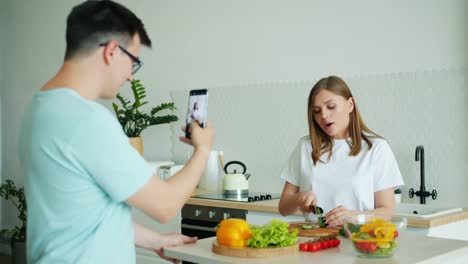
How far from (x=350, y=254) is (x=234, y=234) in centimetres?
37

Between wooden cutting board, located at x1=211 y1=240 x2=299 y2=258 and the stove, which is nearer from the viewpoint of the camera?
wooden cutting board, located at x1=211 y1=240 x2=299 y2=258

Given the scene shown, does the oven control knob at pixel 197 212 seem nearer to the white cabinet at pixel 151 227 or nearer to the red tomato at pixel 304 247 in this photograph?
the white cabinet at pixel 151 227

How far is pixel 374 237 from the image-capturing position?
6.44 ft

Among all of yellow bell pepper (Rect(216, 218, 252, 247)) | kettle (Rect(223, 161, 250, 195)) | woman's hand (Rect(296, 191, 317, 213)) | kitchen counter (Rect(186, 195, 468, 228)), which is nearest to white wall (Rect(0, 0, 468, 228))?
kitchen counter (Rect(186, 195, 468, 228))

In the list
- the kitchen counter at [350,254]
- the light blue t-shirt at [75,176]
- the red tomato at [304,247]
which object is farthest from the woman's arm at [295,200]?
the light blue t-shirt at [75,176]

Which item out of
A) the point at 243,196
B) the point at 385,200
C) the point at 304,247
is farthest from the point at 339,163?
the point at 243,196

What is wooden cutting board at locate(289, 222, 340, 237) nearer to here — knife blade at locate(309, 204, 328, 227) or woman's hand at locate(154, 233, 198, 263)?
knife blade at locate(309, 204, 328, 227)

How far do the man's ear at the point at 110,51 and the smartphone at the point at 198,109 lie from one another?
0.33 metres

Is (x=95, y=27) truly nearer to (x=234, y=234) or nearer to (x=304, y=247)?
(x=234, y=234)

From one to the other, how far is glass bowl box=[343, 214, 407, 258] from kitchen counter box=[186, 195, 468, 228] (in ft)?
3.59

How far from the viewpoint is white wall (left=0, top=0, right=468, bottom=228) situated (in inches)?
145

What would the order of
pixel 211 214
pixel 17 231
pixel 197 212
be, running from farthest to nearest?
pixel 17 231 < pixel 197 212 < pixel 211 214

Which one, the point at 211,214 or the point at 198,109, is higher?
the point at 198,109

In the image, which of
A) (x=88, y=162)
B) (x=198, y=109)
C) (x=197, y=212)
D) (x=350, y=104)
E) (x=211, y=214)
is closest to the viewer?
(x=88, y=162)
